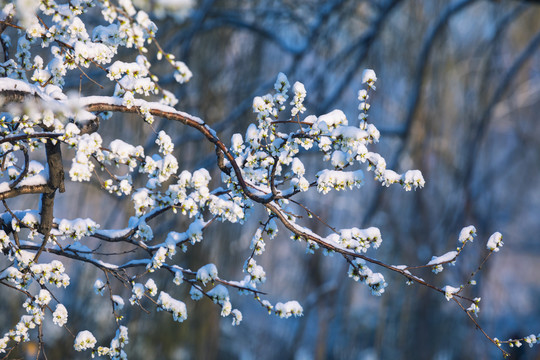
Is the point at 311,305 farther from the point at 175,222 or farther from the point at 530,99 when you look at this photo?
the point at 530,99

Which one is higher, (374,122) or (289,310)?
(374,122)

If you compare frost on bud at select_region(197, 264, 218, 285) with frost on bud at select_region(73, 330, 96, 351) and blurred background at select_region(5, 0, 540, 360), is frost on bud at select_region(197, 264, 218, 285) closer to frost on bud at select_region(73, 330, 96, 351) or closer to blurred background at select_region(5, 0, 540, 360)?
frost on bud at select_region(73, 330, 96, 351)

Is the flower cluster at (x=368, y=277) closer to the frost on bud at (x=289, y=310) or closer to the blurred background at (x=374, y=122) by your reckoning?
the frost on bud at (x=289, y=310)

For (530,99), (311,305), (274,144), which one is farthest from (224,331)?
(274,144)

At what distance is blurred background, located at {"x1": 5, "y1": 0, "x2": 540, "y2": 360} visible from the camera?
4156 mm

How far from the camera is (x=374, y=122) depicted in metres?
4.64

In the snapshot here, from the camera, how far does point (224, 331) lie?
636cm

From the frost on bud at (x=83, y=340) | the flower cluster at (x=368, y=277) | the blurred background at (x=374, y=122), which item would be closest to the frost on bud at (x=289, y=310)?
the flower cluster at (x=368, y=277)

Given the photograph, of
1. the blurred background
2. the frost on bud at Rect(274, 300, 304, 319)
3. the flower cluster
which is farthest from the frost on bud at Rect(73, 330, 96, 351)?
the blurred background

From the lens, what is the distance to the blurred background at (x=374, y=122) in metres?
4.16

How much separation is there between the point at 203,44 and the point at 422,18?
1.70 meters

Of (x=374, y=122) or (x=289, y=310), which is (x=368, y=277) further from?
(x=374, y=122)

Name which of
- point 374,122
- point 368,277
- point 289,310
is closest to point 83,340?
point 289,310

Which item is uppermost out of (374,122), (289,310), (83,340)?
(374,122)
